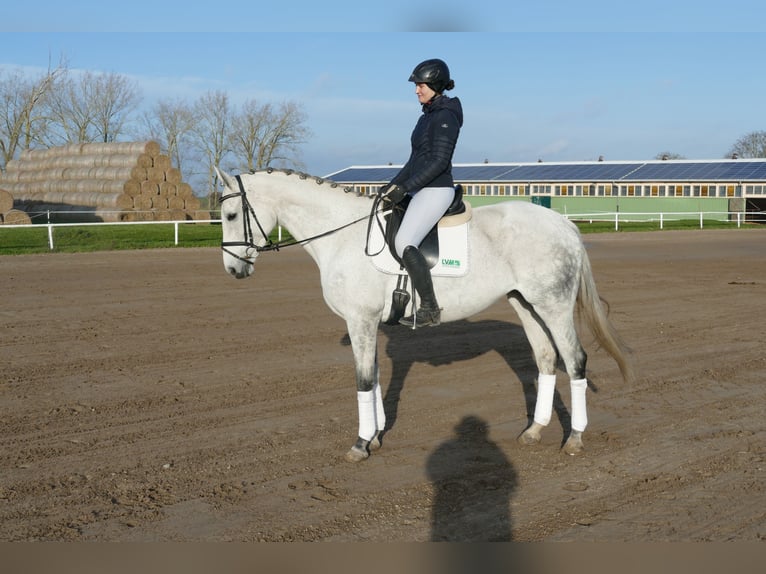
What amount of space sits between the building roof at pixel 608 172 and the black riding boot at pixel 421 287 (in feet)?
156

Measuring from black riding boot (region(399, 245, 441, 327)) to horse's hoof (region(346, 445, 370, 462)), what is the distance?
1.06 metres

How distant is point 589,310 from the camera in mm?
6352

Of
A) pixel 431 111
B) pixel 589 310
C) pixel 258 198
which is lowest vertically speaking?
pixel 589 310

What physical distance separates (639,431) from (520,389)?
155cm

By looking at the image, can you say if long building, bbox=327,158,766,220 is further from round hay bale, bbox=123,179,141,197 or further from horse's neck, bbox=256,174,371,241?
horse's neck, bbox=256,174,371,241

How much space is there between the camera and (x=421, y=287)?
18.7 feet

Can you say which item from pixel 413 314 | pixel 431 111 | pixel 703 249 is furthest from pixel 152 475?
pixel 703 249

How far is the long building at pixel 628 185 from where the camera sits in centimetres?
4609

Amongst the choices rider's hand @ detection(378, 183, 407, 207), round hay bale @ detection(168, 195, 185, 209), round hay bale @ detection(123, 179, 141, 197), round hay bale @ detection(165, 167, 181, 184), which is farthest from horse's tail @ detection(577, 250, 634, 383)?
round hay bale @ detection(165, 167, 181, 184)

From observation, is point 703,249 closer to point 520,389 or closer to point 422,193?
point 520,389

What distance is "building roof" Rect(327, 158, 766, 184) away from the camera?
49562 mm

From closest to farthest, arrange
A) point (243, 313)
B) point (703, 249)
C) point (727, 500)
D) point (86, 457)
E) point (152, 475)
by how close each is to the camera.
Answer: point (727, 500), point (152, 475), point (86, 457), point (243, 313), point (703, 249)

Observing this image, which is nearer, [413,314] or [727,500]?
[727,500]

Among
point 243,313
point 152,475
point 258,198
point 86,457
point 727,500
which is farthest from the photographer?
point 243,313
